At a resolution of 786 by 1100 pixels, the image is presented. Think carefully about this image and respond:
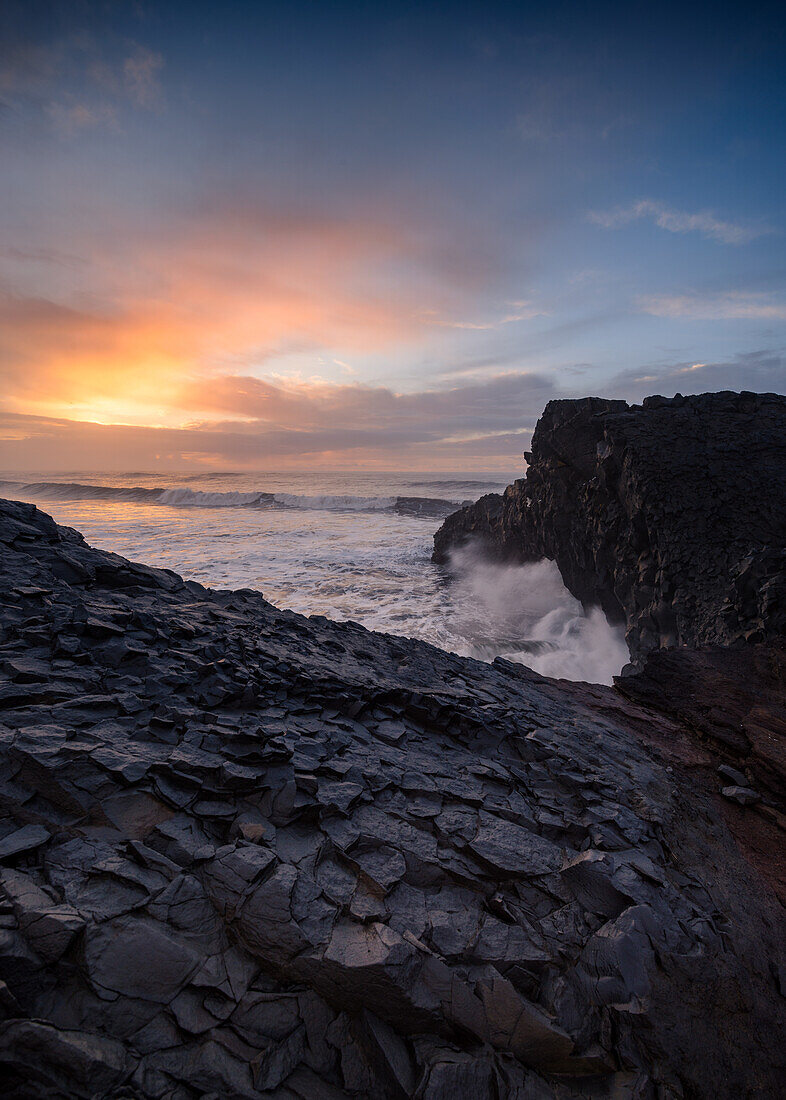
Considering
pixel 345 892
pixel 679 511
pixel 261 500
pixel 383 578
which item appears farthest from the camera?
pixel 261 500

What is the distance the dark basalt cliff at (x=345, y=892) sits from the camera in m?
2.21

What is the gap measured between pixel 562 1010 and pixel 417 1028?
2.95 feet

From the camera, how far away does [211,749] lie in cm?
379

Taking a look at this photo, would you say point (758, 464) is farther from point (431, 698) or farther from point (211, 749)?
point (211, 749)

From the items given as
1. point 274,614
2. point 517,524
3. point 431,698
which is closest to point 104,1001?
point 431,698

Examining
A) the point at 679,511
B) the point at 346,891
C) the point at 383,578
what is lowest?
the point at 383,578

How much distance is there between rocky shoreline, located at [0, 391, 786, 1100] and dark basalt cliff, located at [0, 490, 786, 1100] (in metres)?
0.01

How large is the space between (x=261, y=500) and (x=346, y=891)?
54.2 metres

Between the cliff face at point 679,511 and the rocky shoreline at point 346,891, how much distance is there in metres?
3.94

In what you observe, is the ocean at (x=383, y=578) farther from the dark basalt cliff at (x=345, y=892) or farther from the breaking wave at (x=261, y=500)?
the dark basalt cliff at (x=345, y=892)

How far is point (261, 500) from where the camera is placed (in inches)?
2124

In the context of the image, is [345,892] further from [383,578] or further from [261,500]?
[261,500]

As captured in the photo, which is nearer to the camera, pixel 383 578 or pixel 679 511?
pixel 679 511

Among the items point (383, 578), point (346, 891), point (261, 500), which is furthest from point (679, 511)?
point (261, 500)
